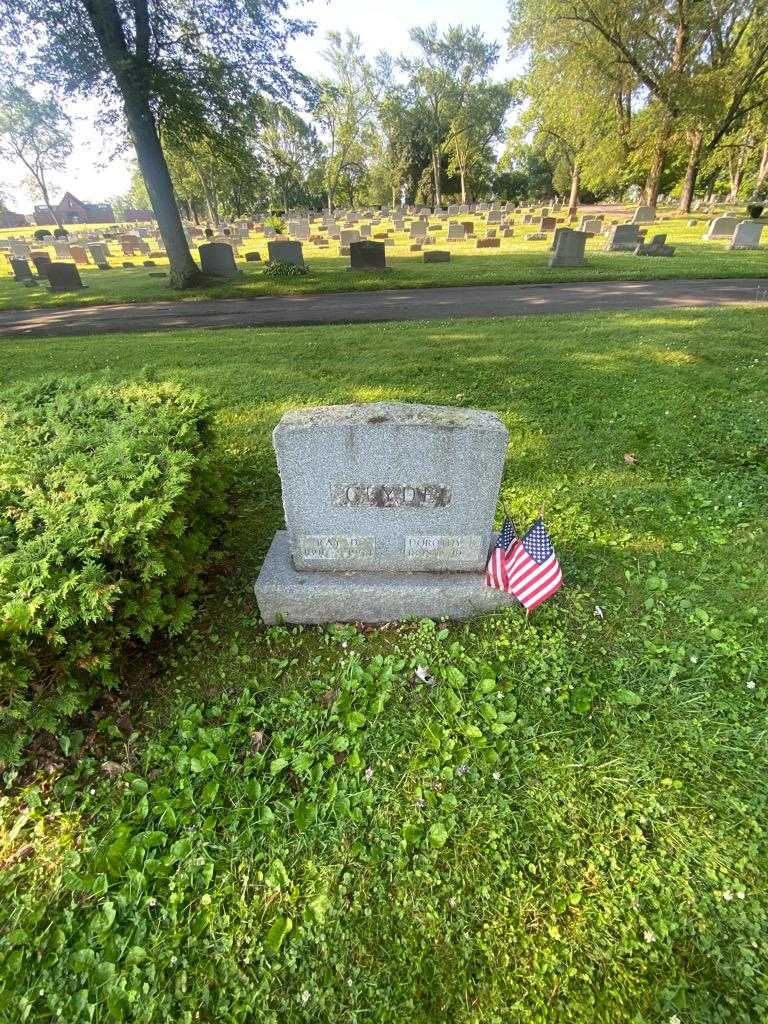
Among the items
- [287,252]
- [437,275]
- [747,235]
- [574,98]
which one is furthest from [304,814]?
[574,98]

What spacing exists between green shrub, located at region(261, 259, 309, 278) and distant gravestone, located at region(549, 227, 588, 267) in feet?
30.0

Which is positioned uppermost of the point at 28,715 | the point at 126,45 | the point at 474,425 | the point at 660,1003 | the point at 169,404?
the point at 126,45

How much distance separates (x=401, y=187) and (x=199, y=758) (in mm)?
71766

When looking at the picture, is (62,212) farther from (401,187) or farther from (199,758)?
(199,758)

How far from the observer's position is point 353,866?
2.32 m

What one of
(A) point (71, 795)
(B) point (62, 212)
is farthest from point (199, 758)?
(B) point (62, 212)

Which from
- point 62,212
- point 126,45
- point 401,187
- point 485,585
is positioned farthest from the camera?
point 62,212

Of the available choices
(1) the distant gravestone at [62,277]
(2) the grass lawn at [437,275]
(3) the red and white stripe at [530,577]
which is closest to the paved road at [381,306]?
(2) the grass lawn at [437,275]

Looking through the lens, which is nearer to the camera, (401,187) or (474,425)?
(474,425)

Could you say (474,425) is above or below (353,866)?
above

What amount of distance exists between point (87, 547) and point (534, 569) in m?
2.74

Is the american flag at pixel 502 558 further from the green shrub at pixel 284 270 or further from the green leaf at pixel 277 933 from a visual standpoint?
the green shrub at pixel 284 270

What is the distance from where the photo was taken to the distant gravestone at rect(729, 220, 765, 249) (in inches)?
786

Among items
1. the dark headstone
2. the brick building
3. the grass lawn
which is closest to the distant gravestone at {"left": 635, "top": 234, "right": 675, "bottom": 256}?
the grass lawn
